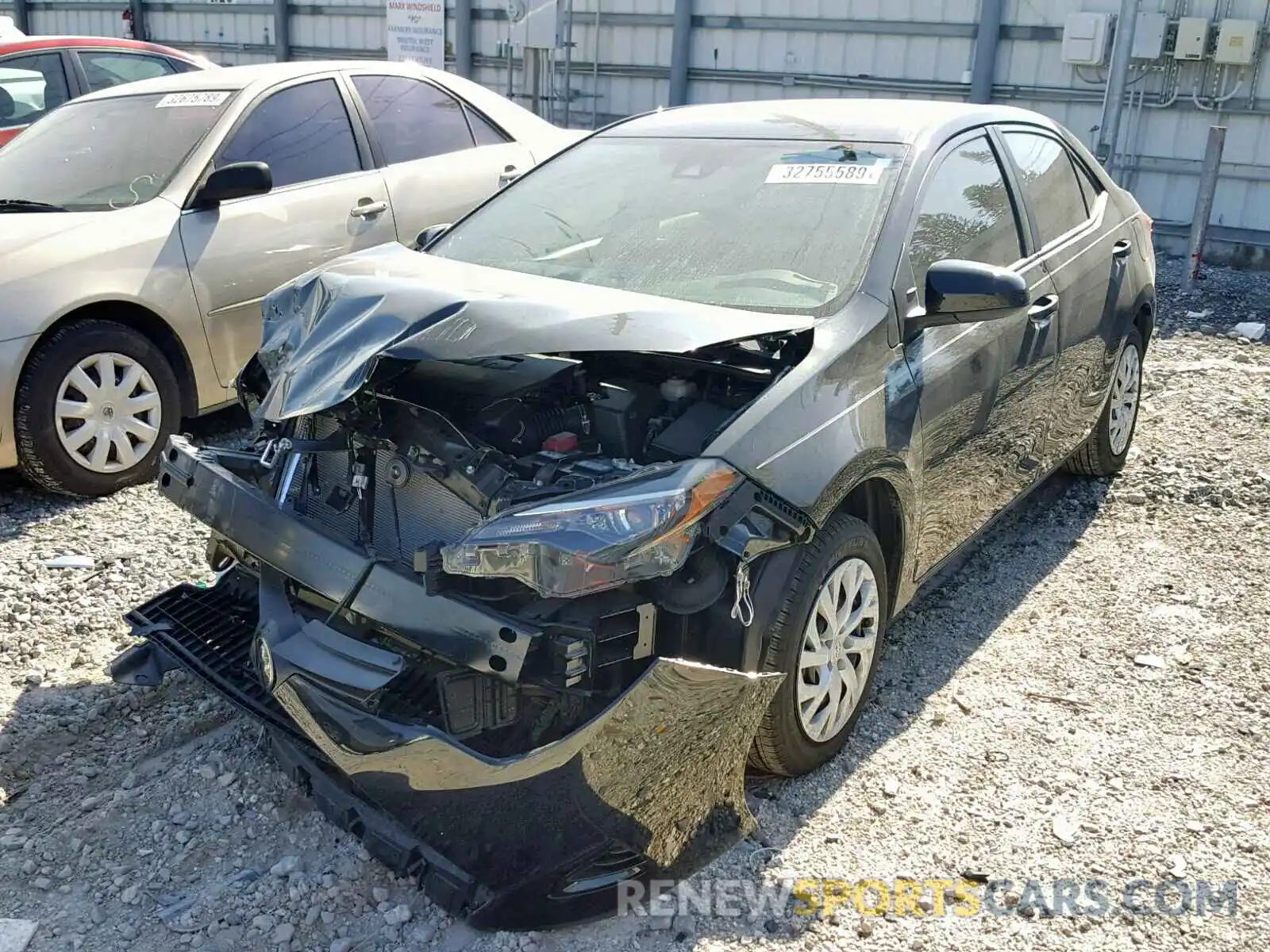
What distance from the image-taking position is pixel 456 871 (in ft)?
7.81

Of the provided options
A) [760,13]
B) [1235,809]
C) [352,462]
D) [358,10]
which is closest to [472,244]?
[352,462]

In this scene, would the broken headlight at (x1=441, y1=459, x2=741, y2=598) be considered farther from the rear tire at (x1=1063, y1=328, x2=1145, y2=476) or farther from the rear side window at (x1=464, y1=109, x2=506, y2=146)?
the rear side window at (x1=464, y1=109, x2=506, y2=146)

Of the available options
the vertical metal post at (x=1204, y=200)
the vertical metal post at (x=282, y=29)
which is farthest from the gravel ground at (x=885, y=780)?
the vertical metal post at (x=282, y=29)

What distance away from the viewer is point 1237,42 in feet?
31.0

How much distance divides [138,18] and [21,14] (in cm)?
344

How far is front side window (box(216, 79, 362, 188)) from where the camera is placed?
17.2 feet

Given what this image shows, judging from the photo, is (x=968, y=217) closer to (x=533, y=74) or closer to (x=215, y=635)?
(x=215, y=635)

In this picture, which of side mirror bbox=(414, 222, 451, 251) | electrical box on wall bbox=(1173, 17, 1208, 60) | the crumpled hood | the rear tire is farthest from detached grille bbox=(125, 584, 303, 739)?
electrical box on wall bbox=(1173, 17, 1208, 60)

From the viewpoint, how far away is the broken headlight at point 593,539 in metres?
2.28

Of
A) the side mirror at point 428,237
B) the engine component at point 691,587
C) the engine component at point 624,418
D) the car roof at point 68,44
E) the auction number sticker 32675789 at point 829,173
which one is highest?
the car roof at point 68,44

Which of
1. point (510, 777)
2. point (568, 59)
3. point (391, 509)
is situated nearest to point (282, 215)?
point (391, 509)

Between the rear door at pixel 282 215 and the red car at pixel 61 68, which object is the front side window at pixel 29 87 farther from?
the rear door at pixel 282 215

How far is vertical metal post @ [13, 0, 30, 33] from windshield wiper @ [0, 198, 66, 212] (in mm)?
17568

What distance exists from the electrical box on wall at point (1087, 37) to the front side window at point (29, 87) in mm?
8256
